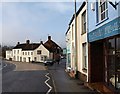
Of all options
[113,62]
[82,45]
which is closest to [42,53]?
[82,45]

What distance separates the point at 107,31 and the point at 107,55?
2.67 m

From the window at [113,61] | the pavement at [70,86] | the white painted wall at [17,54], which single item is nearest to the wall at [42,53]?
the white painted wall at [17,54]

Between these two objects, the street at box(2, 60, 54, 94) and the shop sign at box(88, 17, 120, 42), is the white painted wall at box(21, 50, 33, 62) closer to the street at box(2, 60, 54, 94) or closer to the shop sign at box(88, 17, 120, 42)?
the street at box(2, 60, 54, 94)

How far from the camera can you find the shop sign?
1153 centimetres

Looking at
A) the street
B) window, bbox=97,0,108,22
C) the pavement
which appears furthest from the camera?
the street

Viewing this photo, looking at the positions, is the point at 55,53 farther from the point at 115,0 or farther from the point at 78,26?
the point at 115,0

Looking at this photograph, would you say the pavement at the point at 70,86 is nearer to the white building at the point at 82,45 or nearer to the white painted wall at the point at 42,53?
the white building at the point at 82,45

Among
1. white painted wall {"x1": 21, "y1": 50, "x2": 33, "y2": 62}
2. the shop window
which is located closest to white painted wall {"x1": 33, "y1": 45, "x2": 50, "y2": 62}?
white painted wall {"x1": 21, "y1": 50, "x2": 33, "y2": 62}

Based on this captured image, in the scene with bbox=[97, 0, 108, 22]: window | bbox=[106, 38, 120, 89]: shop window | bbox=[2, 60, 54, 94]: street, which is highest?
bbox=[97, 0, 108, 22]: window

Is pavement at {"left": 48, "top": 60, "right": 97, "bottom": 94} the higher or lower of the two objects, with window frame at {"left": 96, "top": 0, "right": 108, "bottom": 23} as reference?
lower

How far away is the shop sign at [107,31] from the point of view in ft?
37.8

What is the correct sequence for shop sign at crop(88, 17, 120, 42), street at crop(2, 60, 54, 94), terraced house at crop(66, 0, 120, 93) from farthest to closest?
street at crop(2, 60, 54, 94)
terraced house at crop(66, 0, 120, 93)
shop sign at crop(88, 17, 120, 42)

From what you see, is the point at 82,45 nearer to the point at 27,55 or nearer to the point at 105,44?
the point at 105,44

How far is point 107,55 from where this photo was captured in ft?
51.2
